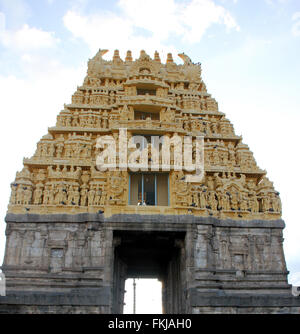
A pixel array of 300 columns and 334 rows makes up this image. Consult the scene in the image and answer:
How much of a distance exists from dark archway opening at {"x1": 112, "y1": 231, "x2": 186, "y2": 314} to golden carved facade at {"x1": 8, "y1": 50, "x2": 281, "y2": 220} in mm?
1690

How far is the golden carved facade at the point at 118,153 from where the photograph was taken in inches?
838

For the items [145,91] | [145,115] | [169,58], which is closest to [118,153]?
[145,115]

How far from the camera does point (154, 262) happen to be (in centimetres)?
2884

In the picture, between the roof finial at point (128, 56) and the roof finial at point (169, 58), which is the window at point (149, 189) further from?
the roof finial at point (128, 56)

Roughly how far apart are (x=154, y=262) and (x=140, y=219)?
30.9ft

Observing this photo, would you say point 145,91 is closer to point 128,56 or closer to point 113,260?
point 128,56

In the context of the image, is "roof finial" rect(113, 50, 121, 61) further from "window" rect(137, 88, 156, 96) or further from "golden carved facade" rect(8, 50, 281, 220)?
"window" rect(137, 88, 156, 96)

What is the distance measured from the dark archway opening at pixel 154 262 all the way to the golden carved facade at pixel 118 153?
1690 mm

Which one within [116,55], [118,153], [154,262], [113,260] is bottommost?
[113,260]

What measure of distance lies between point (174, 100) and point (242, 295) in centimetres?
1389

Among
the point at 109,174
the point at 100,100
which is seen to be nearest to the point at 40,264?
the point at 109,174

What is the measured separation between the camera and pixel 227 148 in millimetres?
24625

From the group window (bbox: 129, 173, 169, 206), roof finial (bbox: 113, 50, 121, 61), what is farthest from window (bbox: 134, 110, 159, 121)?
roof finial (bbox: 113, 50, 121, 61)
